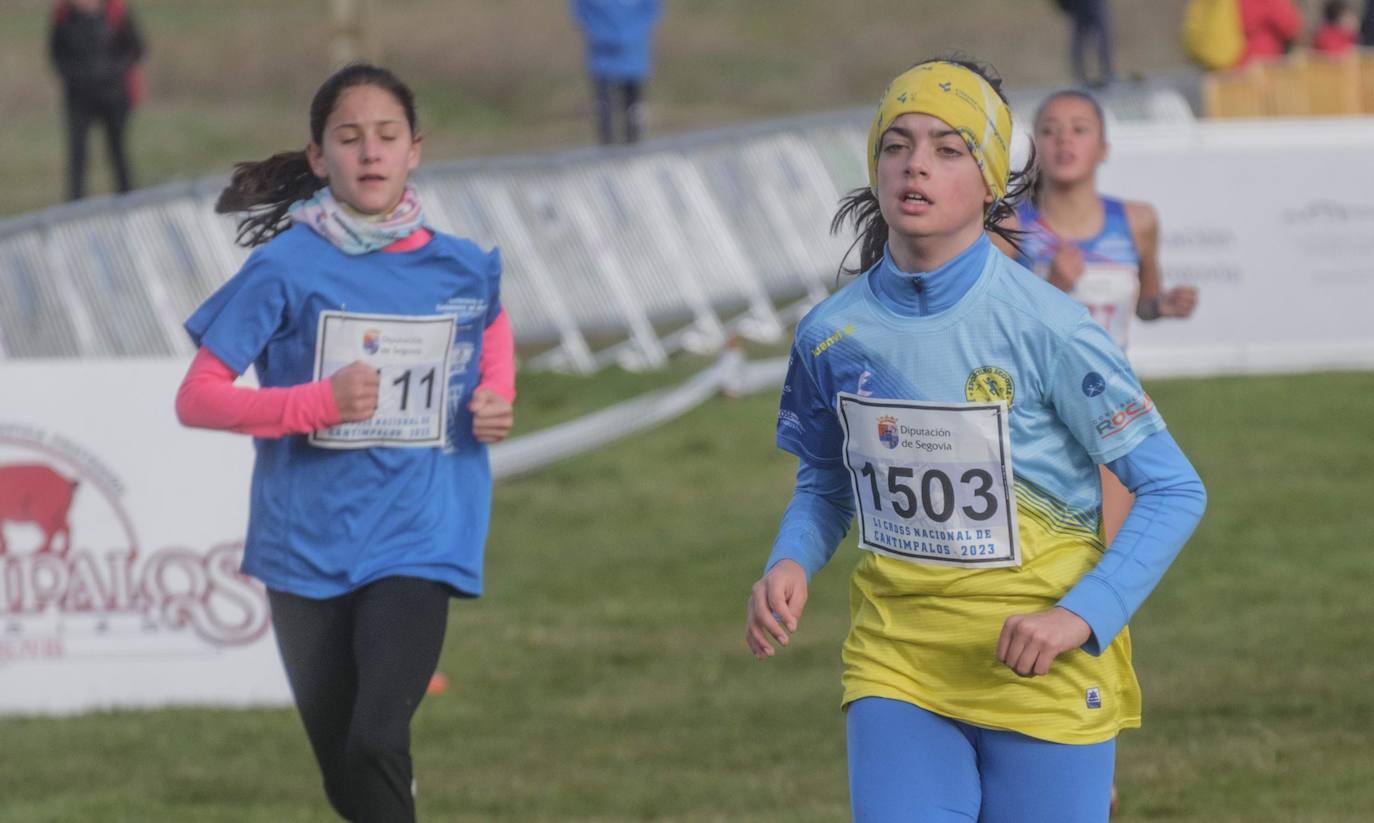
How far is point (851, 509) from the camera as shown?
459 centimetres

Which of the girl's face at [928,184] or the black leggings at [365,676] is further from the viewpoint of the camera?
the black leggings at [365,676]

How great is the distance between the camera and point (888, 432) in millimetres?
4219

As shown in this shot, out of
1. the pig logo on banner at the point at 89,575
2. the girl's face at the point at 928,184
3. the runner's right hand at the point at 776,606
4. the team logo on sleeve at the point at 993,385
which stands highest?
the girl's face at the point at 928,184

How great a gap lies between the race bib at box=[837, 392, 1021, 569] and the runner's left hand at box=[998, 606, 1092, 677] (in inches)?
9.6

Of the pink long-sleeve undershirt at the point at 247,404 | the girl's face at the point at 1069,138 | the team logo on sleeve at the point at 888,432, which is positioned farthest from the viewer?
the girl's face at the point at 1069,138

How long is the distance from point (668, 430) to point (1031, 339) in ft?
33.8

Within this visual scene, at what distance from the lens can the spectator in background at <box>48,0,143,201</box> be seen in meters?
19.4

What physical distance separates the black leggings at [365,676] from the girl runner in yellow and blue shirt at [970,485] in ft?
4.56

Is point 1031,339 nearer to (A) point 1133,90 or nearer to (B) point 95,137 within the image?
(A) point 1133,90

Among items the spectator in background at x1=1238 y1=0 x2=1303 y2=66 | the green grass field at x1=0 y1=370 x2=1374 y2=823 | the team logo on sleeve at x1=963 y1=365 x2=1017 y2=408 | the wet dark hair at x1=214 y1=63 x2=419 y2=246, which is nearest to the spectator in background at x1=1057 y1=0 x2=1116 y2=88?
the spectator in background at x1=1238 y1=0 x2=1303 y2=66

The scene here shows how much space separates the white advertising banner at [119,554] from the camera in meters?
9.10

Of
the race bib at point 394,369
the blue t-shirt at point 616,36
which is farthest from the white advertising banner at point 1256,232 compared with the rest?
the race bib at point 394,369

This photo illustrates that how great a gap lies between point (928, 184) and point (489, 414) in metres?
1.90

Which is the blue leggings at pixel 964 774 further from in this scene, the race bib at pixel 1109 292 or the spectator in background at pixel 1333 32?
the spectator in background at pixel 1333 32
